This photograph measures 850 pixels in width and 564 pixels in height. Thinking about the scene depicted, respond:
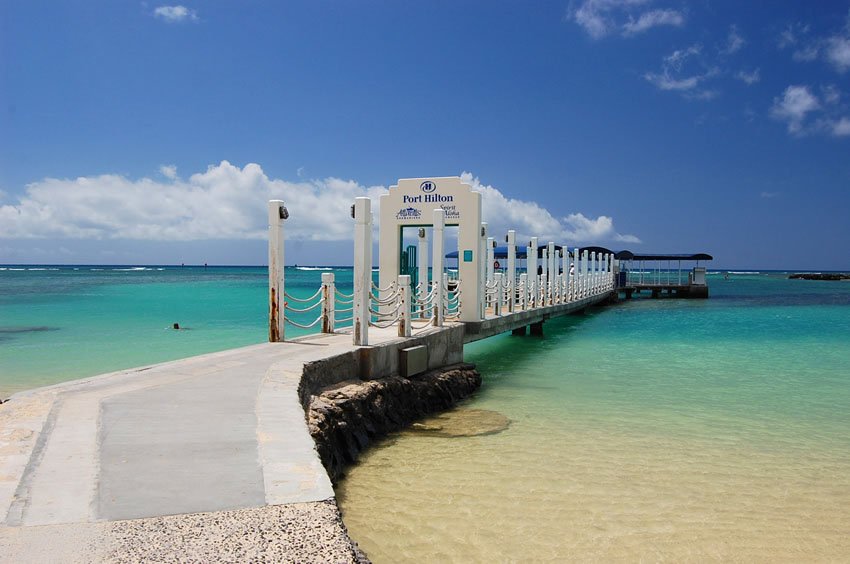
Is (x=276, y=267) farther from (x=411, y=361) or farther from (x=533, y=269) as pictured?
(x=533, y=269)

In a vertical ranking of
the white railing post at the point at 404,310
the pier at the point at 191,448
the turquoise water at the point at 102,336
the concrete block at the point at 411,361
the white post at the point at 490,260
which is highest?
the white post at the point at 490,260

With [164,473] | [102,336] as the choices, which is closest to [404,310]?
[164,473]

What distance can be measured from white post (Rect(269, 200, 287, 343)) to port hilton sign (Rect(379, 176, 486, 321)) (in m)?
4.24

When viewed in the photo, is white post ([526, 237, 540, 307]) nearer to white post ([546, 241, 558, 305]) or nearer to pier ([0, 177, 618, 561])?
white post ([546, 241, 558, 305])

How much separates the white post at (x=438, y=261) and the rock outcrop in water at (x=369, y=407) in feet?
4.68

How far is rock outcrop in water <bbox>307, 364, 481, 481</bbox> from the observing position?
7.29 meters

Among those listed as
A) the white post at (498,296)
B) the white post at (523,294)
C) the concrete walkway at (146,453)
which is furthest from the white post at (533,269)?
the concrete walkway at (146,453)

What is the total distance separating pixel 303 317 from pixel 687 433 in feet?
88.4

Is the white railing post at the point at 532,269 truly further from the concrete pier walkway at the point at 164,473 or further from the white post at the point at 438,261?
the concrete pier walkway at the point at 164,473

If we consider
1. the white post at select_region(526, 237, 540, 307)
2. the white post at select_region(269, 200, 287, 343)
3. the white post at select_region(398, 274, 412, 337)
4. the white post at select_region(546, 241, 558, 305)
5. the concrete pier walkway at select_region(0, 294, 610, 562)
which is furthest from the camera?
the white post at select_region(546, 241, 558, 305)

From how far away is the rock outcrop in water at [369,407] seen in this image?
23.9 ft

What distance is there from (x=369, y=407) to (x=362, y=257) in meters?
2.43

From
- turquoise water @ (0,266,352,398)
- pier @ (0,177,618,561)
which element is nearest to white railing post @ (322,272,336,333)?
pier @ (0,177,618,561)

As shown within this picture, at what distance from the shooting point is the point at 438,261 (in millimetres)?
13422
